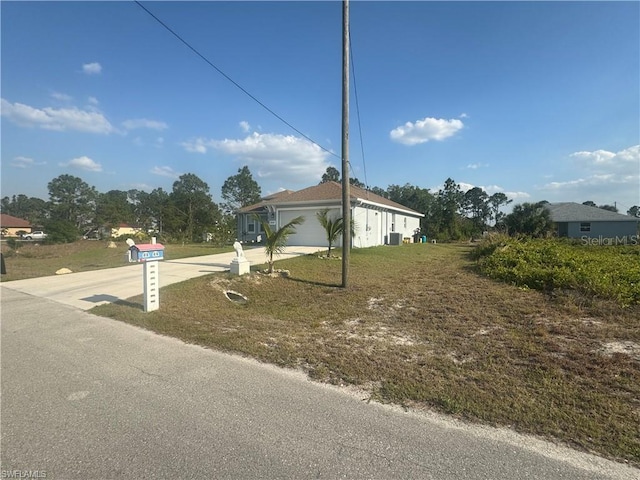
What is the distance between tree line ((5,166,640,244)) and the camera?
1255 inches

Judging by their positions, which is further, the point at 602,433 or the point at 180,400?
the point at 180,400

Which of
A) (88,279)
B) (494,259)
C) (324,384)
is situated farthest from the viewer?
(494,259)

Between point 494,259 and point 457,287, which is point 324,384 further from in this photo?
point 494,259

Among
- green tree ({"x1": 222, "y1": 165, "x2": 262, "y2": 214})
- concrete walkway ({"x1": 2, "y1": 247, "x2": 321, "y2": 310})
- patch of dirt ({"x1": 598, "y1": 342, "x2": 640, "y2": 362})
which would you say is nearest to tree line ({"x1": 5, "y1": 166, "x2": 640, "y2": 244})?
green tree ({"x1": 222, "y1": 165, "x2": 262, "y2": 214})

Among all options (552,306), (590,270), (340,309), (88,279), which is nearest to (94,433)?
(340,309)

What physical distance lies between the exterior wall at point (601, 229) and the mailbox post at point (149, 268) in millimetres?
37721

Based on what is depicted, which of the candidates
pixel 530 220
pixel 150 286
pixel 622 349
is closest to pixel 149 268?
pixel 150 286

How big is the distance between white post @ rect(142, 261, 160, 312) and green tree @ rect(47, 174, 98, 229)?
69416 millimetres

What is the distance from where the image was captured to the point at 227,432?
2.54 metres

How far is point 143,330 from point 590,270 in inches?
389

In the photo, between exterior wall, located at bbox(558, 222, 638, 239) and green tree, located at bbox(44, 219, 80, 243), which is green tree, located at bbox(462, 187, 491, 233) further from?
green tree, located at bbox(44, 219, 80, 243)

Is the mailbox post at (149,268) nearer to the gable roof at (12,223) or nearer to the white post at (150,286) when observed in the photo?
the white post at (150,286)

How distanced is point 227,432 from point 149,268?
4.49 meters

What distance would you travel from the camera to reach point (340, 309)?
6.59 meters
